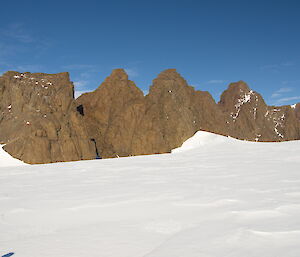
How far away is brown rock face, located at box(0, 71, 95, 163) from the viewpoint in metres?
39.0

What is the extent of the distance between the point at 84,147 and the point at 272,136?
8093 centimetres

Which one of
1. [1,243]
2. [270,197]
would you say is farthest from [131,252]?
[270,197]

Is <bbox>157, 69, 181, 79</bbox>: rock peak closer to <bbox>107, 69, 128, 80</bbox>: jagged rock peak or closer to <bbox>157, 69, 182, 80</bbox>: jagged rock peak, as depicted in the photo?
<bbox>157, 69, 182, 80</bbox>: jagged rock peak

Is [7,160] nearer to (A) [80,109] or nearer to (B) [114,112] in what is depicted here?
(A) [80,109]

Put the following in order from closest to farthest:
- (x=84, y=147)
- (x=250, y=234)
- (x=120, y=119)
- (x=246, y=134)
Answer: (x=250, y=234) → (x=84, y=147) → (x=120, y=119) → (x=246, y=134)

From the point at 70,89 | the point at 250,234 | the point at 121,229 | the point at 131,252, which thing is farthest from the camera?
the point at 70,89

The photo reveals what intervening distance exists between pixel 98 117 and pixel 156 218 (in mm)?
50491

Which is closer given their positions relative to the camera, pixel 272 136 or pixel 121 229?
pixel 121 229

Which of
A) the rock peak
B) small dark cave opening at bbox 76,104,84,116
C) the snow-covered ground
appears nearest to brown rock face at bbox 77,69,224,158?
the rock peak

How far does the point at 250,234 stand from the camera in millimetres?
2176

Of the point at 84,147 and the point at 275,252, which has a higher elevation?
the point at 84,147

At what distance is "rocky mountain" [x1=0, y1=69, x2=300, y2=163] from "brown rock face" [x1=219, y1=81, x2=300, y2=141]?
2928cm

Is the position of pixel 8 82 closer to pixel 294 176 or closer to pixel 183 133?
pixel 183 133

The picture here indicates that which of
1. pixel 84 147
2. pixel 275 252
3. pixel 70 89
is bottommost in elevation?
pixel 275 252
